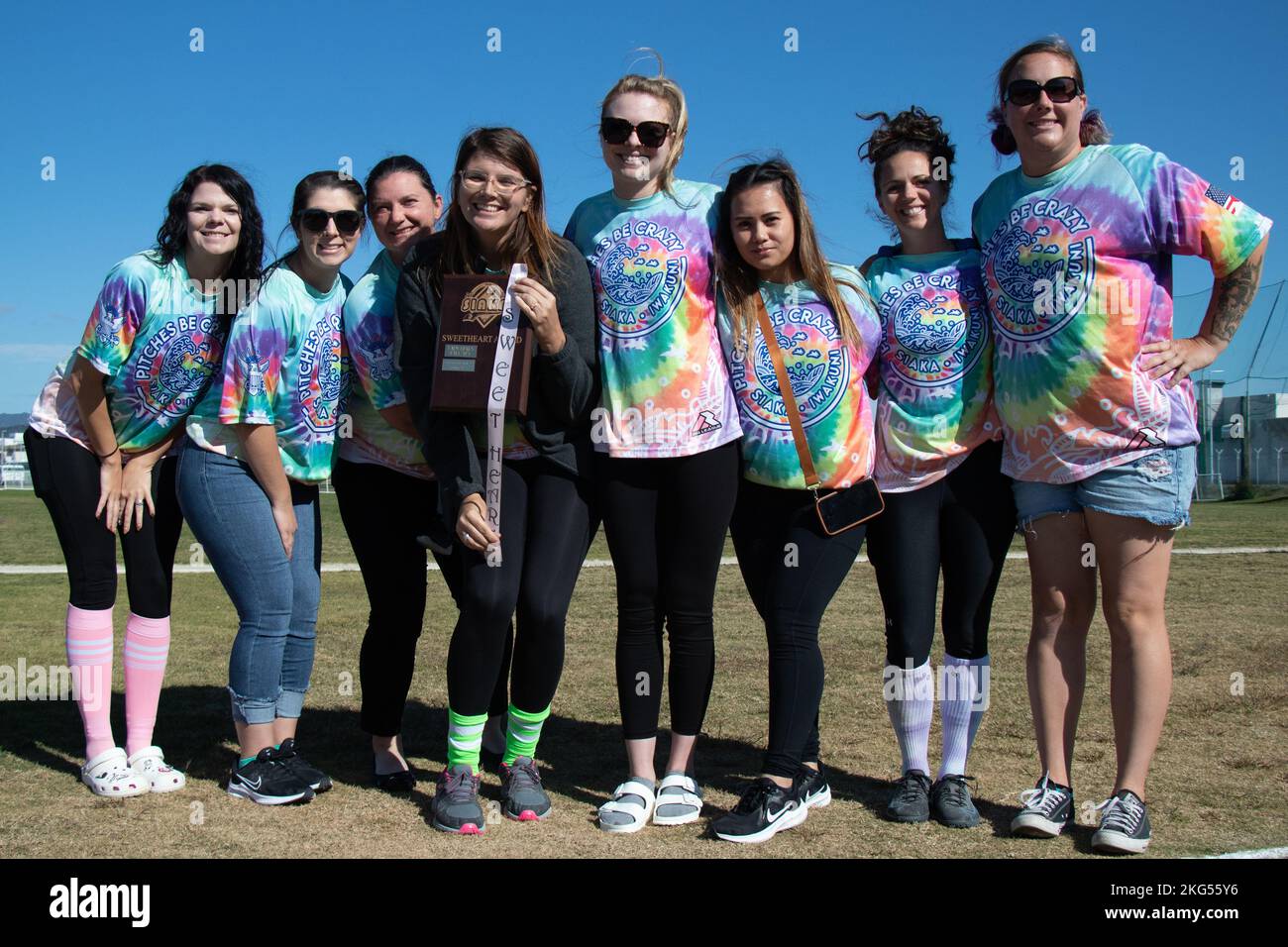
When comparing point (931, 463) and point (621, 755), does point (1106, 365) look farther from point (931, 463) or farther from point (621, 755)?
point (621, 755)

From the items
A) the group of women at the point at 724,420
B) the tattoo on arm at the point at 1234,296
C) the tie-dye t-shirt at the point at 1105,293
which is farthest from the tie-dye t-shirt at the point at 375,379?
the tattoo on arm at the point at 1234,296

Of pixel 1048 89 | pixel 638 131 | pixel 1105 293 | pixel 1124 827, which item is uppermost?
pixel 1048 89

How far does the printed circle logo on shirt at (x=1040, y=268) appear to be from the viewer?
354 cm

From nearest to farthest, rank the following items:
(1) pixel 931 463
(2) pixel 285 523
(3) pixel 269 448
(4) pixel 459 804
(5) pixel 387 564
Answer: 1. (4) pixel 459 804
2. (1) pixel 931 463
3. (3) pixel 269 448
4. (2) pixel 285 523
5. (5) pixel 387 564

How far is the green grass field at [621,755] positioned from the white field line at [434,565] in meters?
3.06

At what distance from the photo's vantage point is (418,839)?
3.63m

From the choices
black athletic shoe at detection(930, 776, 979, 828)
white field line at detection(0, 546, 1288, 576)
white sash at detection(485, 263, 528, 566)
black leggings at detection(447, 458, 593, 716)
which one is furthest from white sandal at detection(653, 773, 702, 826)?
white field line at detection(0, 546, 1288, 576)

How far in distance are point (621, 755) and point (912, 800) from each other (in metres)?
1.36

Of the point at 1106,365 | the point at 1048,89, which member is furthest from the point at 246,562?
the point at 1048,89

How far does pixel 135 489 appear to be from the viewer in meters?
4.21

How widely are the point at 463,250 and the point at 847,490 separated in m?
1.57

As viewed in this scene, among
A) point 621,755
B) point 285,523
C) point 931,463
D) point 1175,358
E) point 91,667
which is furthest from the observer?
point 621,755

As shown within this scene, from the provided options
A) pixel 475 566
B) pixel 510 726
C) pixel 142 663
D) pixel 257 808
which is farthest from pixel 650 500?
pixel 142 663

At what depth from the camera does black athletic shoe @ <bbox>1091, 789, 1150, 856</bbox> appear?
342 cm
